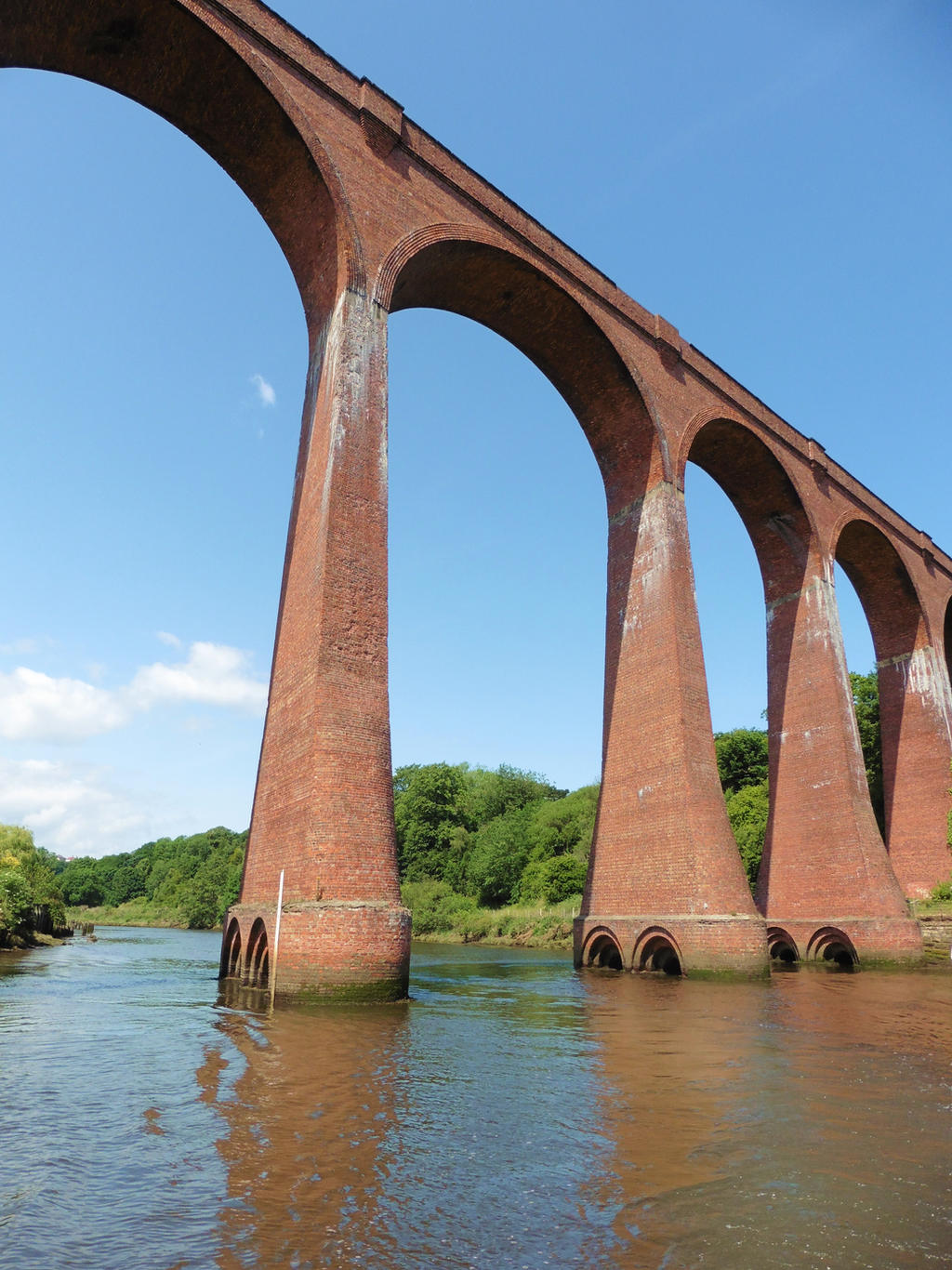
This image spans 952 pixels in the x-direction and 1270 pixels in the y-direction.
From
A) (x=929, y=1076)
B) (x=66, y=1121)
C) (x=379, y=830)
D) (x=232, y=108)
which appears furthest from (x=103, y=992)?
(x=232, y=108)

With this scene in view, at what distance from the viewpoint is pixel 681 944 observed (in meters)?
12.4

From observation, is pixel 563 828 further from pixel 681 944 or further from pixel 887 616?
pixel 681 944

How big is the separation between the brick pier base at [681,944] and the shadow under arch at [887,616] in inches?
451

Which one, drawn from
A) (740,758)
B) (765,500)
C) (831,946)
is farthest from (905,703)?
(740,758)

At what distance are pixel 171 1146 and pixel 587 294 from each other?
15.2 metres

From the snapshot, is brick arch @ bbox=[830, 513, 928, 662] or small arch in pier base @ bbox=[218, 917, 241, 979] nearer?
small arch in pier base @ bbox=[218, 917, 241, 979]

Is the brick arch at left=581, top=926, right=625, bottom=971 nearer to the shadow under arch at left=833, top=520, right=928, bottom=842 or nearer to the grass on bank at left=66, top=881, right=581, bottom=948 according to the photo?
the grass on bank at left=66, top=881, right=581, bottom=948

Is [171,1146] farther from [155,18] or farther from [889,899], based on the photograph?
[889,899]

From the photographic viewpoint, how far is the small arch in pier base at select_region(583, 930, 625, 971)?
46.6ft

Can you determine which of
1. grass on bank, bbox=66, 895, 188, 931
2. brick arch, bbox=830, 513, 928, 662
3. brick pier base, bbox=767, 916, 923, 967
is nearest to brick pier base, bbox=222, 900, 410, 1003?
brick pier base, bbox=767, 916, 923, 967

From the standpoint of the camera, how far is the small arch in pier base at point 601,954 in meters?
14.2

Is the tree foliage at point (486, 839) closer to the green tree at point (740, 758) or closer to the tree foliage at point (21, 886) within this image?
the green tree at point (740, 758)

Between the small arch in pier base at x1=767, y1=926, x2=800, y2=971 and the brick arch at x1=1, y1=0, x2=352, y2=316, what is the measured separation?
14.3 meters

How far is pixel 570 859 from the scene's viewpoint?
31.4 m
